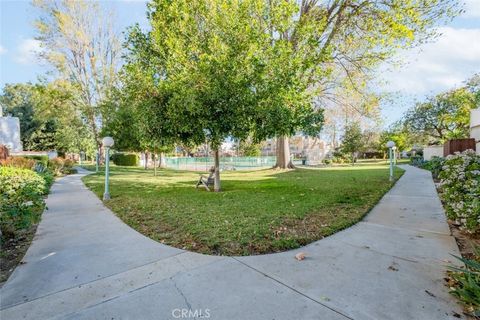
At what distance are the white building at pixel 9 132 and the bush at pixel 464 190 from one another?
2627 centimetres

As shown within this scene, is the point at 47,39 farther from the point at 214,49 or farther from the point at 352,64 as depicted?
the point at 352,64

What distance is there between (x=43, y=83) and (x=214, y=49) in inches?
927

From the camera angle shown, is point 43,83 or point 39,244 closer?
point 39,244

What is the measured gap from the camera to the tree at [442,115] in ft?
75.9

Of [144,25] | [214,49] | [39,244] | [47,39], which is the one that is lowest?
[39,244]

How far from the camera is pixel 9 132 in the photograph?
2053 cm

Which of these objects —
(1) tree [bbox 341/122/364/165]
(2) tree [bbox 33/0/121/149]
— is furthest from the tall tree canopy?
(1) tree [bbox 341/122/364/165]

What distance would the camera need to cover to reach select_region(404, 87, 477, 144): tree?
23125 millimetres

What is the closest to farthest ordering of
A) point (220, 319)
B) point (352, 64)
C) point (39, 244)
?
point (220, 319), point (39, 244), point (352, 64)

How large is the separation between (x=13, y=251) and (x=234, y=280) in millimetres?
3494

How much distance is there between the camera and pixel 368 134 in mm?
41688

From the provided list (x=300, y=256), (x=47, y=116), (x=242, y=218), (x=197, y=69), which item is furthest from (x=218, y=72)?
(x=47, y=116)

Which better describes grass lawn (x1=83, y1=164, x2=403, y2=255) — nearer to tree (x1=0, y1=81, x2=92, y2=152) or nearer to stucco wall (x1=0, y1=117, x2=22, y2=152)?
stucco wall (x1=0, y1=117, x2=22, y2=152)

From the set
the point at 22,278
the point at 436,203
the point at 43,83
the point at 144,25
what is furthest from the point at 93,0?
the point at 436,203
